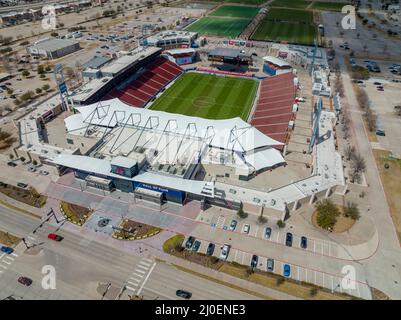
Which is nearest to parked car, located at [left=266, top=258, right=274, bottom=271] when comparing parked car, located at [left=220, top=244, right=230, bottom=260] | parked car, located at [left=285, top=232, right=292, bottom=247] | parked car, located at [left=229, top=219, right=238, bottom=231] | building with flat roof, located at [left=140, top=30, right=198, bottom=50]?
parked car, located at [left=285, top=232, right=292, bottom=247]

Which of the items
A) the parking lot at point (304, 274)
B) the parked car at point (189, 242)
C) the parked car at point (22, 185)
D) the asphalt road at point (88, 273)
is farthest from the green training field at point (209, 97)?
the asphalt road at point (88, 273)

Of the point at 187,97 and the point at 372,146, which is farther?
the point at 187,97

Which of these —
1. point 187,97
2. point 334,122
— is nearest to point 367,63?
point 334,122

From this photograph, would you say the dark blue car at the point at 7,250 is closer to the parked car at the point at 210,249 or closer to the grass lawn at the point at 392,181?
the parked car at the point at 210,249

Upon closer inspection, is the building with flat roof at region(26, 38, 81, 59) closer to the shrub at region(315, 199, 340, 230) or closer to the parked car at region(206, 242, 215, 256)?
the parked car at region(206, 242, 215, 256)

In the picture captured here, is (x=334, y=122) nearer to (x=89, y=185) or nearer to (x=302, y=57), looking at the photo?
(x=302, y=57)
